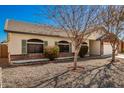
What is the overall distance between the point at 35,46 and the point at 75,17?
6.17 meters

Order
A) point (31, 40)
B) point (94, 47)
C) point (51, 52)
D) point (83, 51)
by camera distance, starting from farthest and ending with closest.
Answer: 1. point (94, 47)
2. point (83, 51)
3. point (51, 52)
4. point (31, 40)

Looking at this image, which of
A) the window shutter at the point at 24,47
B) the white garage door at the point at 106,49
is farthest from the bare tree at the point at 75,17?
the white garage door at the point at 106,49

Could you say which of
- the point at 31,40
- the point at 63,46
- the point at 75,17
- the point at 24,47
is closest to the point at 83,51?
the point at 63,46

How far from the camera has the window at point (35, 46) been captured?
14414 millimetres

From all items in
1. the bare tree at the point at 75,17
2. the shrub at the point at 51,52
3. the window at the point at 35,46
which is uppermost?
the bare tree at the point at 75,17

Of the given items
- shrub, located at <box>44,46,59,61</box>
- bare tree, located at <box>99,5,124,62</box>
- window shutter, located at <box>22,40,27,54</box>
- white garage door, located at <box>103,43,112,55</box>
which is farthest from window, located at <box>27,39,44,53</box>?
white garage door, located at <box>103,43,112,55</box>

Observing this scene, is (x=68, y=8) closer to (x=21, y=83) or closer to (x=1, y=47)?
(x=21, y=83)

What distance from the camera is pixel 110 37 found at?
1455 centimetres

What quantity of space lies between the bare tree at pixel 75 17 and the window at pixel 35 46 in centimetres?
494

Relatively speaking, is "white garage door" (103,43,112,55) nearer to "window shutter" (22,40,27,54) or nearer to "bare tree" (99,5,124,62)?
"bare tree" (99,5,124,62)

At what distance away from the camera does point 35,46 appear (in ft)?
49.0

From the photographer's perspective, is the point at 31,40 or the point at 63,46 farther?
the point at 63,46

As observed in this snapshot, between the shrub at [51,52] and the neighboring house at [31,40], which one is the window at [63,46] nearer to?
the neighboring house at [31,40]

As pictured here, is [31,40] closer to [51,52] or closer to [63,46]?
[51,52]
